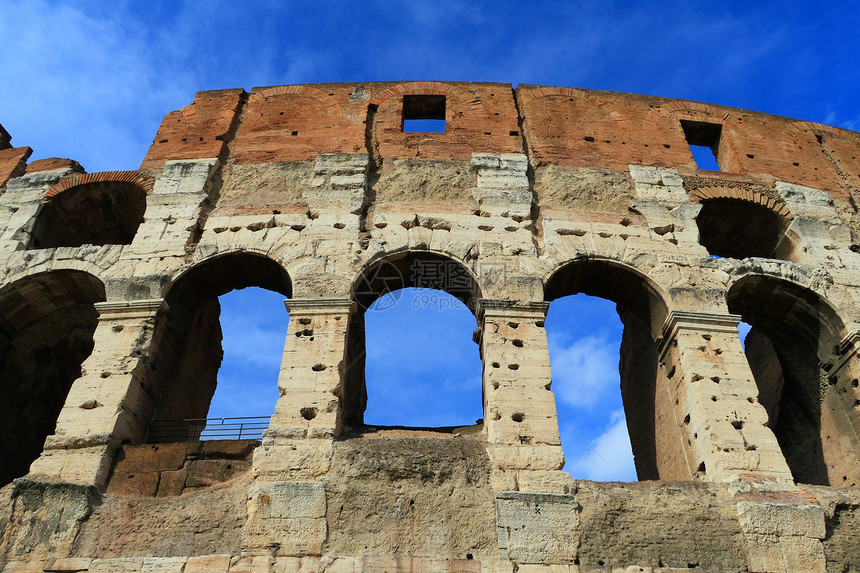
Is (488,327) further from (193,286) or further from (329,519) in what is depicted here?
(193,286)

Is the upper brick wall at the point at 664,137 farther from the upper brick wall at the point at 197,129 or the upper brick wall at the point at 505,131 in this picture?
the upper brick wall at the point at 197,129

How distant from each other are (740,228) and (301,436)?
739cm

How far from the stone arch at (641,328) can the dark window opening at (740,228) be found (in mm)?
1955

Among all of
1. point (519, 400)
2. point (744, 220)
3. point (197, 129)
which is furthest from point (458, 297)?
point (197, 129)

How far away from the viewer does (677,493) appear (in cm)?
697

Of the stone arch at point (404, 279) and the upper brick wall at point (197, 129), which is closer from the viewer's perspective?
the stone arch at point (404, 279)

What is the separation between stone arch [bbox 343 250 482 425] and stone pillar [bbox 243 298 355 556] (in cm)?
73

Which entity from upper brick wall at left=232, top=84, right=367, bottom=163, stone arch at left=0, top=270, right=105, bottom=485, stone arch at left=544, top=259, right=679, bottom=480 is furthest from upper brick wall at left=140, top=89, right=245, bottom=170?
stone arch at left=544, top=259, right=679, bottom=480

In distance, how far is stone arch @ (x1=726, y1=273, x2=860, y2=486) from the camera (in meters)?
8.66

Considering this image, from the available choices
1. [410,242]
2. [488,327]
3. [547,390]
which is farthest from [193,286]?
[547,390]

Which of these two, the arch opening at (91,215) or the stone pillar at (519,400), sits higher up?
the arch opening at (91,215)

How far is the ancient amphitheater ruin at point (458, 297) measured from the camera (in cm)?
669

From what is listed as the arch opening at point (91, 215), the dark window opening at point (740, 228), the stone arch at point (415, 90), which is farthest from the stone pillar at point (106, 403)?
the dark window opening at point (740, 228)

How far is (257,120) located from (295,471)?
20.8ft
